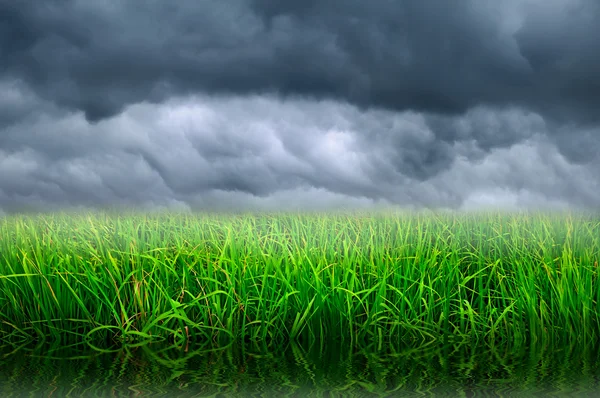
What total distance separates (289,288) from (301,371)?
1443 mm

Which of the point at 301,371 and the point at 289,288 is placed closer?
the point at 301,371

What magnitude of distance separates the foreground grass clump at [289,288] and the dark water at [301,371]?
357 mm

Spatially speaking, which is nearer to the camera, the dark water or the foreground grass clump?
the dark water

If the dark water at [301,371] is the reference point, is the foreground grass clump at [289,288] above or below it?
above

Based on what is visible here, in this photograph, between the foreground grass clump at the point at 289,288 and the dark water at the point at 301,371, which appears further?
the foreground grass clump at the point at 289,288

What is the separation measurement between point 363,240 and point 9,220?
19.0 feet

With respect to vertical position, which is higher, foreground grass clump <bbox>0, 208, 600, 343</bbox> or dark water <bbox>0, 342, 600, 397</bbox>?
foreground grass clump <bbox>0, 208, 600, 343</bbox>

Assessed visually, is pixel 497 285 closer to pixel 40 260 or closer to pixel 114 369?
pixel 114 369

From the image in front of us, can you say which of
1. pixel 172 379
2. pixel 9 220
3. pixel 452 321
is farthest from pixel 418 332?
pixel 9 220

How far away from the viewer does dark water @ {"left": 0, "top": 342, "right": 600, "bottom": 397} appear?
3937 millimetres

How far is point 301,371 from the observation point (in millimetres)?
4383

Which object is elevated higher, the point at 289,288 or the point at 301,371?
the point at 289,288

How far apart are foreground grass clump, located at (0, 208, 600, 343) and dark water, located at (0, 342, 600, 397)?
0.36 metres

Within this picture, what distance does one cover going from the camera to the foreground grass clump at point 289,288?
220 inches
